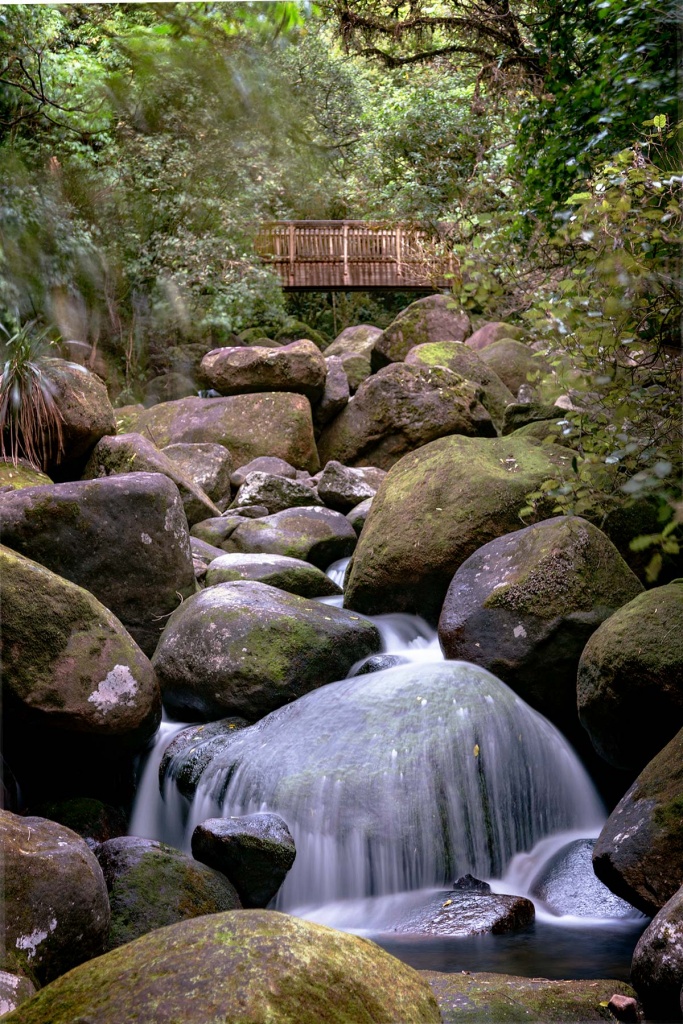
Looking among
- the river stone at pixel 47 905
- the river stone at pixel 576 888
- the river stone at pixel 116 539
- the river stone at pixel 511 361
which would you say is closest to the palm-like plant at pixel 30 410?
the river stone at pixel 116 539

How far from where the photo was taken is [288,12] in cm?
386

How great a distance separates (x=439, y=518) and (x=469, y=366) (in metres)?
5.09

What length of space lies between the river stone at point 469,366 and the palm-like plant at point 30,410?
4.69 m

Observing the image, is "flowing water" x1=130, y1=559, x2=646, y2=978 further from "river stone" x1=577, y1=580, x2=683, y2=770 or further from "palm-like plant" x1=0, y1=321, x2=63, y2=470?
"palm-like plant" x1=0, y1=321, x2=63, y2=470

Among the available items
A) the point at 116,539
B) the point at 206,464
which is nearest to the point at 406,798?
the point at 116,539

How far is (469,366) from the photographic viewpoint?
10.5 meters

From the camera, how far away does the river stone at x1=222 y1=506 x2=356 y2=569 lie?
7.71 metres

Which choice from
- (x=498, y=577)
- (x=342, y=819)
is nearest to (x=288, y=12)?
(x=498, y=577)

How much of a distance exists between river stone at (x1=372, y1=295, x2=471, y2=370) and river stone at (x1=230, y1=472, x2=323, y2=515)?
7.08 feet

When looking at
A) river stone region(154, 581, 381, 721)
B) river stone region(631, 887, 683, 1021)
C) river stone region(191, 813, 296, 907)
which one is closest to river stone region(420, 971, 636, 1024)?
river stone region(631, 887, 683, 1021)

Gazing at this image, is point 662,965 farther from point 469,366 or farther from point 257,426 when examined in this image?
point 257,426

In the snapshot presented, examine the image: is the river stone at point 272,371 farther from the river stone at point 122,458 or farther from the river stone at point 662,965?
the river stone at point 662,965

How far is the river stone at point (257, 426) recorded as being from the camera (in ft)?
34.5

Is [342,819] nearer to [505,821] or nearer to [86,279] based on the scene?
[505,821]
